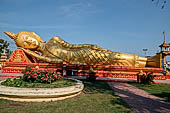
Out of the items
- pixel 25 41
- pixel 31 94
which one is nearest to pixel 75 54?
pixel 25 41

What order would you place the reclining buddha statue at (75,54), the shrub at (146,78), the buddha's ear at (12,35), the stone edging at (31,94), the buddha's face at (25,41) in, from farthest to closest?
the buddha's ear at (12,35)
the buddha's face at (25,41)
the reclining buddha statue at (75,54)
the shrub at (146,78)
the stone edging at (31,94)

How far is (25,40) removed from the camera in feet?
35.2

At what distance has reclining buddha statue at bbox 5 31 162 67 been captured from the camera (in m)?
10.4

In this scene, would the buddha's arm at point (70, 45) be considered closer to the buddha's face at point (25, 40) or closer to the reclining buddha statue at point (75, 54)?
the reclining buddha statue at point (75, 54)

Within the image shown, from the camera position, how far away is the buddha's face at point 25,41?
10730 mm

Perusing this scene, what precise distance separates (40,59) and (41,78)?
20.7 feet

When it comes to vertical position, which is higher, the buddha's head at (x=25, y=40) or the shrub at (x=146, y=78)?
the buddha's head at (x=25, y=40)

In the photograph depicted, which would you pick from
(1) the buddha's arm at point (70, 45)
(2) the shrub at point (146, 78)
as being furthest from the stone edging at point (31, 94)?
(1) the buddha's arm at point (70, 45)

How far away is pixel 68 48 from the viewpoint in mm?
11500

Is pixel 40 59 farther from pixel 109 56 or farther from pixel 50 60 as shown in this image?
pixel 109 56

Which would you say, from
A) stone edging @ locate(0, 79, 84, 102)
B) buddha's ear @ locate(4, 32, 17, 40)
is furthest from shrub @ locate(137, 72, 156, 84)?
buddha's ear @ locate(4, 32, 17, 40)

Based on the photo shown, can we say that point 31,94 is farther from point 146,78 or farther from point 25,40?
point 25,40

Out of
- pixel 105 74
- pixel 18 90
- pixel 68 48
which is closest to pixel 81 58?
pixel 68 48

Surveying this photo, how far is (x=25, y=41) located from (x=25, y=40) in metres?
0.09
